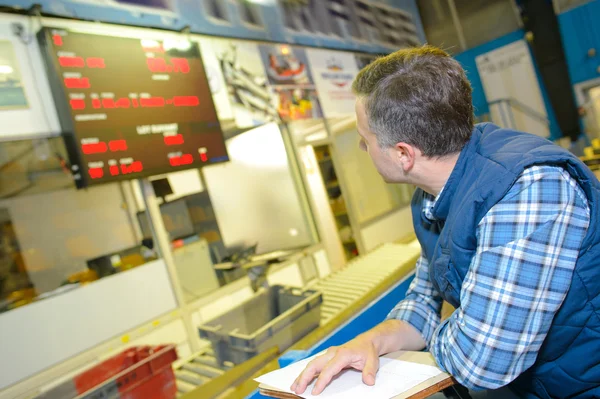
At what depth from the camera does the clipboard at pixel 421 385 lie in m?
0.84

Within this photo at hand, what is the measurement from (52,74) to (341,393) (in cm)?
185

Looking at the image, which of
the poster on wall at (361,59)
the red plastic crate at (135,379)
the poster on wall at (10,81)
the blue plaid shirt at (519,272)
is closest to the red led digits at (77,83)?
the poster on wall at (10,81)

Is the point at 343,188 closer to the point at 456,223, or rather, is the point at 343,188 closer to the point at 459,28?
the point at 456,223

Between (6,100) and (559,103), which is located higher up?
(6,100)

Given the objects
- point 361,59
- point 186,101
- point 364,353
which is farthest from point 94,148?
point 361,59

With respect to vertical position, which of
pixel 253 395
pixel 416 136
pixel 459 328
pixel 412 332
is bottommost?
pixel 253 395

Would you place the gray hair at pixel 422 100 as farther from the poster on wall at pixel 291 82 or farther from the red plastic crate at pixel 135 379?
the poster on wall at pixel 291 82

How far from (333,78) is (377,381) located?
2950 mm

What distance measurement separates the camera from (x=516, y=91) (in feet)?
18.6

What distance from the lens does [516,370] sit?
2.70ft

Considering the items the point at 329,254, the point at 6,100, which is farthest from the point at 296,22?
the point at 6,100

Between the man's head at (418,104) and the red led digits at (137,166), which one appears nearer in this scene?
the man's head at (418,104)

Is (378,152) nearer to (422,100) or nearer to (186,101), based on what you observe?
(422,100)

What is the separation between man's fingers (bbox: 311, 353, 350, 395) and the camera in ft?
3.07
